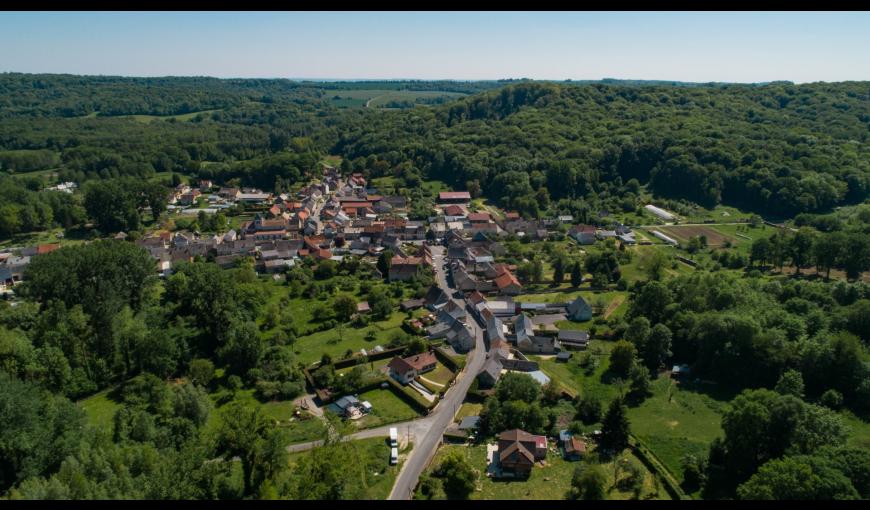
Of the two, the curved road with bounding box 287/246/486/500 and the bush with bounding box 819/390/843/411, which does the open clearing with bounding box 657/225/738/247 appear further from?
the curved road with bounding box 287/246/486/500

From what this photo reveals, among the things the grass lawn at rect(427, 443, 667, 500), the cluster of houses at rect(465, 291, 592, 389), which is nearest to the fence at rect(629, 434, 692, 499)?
the grass lawn at rect(427, 443, 667, 500)

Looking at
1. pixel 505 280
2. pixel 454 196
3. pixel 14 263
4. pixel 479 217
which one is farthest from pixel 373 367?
pixel 454 196

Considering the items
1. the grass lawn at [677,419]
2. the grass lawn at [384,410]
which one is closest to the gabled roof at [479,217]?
the grass lawn at [677,419]

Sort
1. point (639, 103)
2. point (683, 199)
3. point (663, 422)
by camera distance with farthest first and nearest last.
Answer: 1. point (639, 103)
2. point (683, 199)
3. point (663, 422)

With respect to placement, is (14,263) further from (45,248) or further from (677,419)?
(677,419)

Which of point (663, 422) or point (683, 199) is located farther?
point (683, 199)
